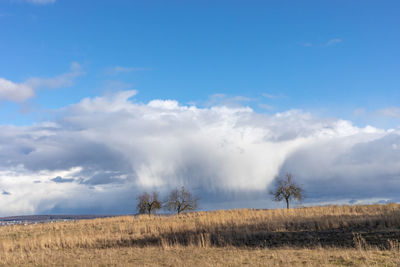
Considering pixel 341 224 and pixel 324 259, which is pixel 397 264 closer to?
pixel 324 259

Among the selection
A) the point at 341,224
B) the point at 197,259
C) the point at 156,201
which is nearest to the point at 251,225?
the point at 341,224

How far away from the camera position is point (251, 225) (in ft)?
103

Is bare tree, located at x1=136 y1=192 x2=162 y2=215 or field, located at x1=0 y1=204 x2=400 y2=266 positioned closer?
field, located at x1=0 y1=204 x2=400 y2=266

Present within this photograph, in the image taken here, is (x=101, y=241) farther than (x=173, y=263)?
Yes

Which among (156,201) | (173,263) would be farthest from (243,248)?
(156,201)

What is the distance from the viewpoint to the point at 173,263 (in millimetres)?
17625

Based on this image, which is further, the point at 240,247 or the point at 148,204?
the point at 148,204

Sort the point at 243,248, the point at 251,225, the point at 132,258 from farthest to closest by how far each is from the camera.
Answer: the point at 251,225, the point at 243,248, the point at 132,258

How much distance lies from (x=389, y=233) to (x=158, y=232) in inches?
740

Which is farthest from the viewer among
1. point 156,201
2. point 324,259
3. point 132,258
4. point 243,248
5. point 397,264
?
point 156,201

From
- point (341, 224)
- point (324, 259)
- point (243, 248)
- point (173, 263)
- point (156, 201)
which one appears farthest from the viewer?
point (156, 201)

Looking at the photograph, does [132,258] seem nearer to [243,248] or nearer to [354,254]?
[243,248]

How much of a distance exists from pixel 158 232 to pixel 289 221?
38.9 feet

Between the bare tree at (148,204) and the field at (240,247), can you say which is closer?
the field at (240,247)
